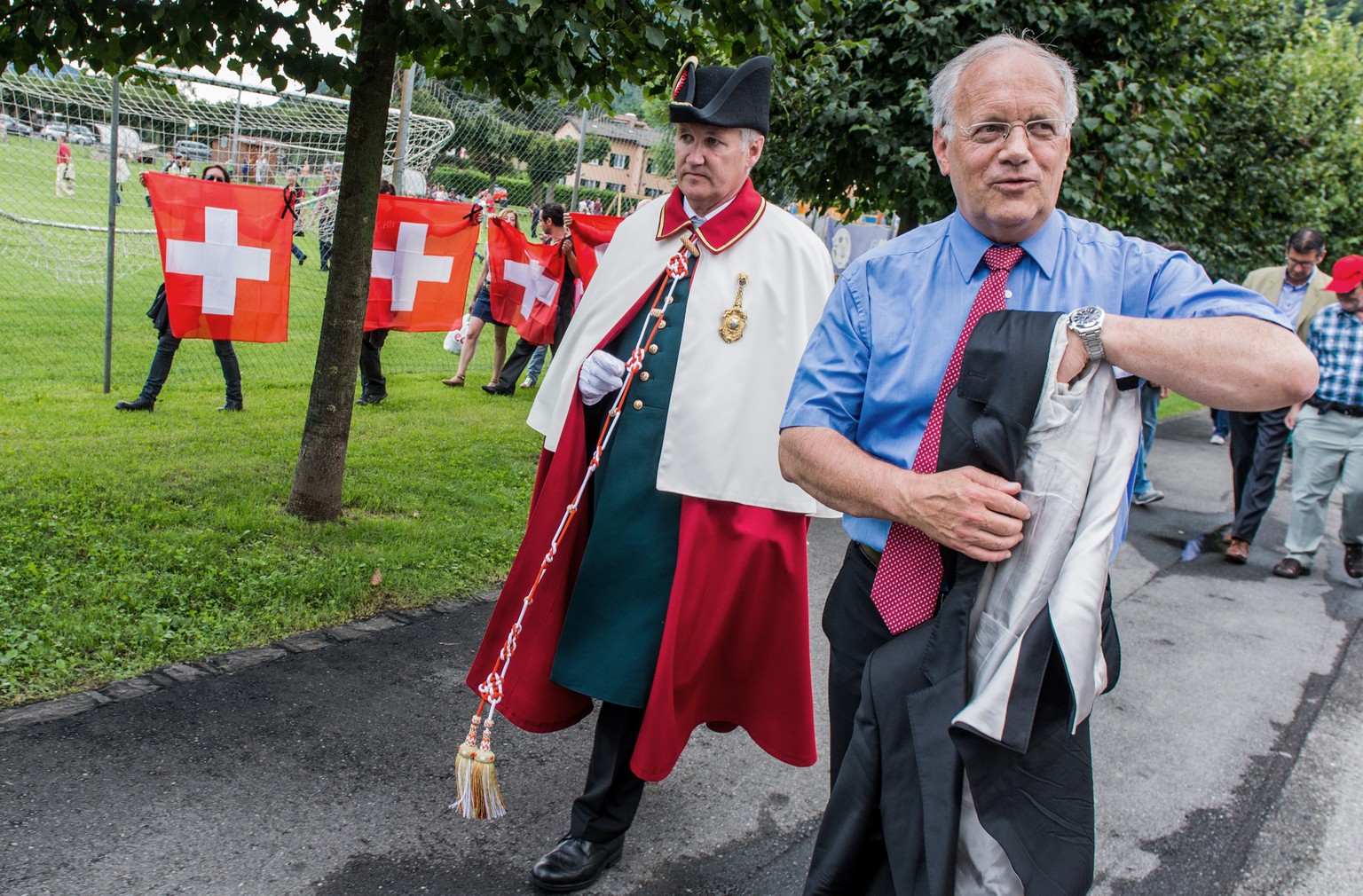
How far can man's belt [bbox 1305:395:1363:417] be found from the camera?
→ 7074 mm

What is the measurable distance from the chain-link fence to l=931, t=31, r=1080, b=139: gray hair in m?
5.00

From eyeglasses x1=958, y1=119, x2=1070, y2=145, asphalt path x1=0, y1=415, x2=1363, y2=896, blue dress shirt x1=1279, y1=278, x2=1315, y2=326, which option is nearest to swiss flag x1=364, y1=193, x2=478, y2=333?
asphalt path x1=0, y1=415, x2=1363, y2=896

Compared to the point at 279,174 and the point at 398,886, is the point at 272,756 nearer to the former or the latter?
the point at 398,886

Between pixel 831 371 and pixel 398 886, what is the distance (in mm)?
1859

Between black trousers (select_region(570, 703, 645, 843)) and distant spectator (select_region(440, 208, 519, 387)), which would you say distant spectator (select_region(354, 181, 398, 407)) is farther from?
black trousers (select_region(570, 703, 645, 843))

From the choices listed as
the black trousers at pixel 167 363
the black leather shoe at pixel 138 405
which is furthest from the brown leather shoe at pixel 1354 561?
the black leather shoe at pixel 138 405

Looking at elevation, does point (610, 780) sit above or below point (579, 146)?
below

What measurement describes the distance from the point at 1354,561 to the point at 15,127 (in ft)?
32.1

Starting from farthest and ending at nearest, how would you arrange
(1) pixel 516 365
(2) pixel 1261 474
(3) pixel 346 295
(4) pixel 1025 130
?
(1) pixel 516 365 → (2) pixel 1261 474 → (3) pixel 346 295 → (4) pixel 1025 130

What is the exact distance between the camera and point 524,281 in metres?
10.3

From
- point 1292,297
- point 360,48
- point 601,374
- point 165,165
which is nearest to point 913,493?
point 601,374

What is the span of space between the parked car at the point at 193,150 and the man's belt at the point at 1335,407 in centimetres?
817

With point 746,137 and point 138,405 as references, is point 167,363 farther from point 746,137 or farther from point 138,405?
point 746,137

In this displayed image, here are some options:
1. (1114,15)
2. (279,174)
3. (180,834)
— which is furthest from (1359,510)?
(279,174)
